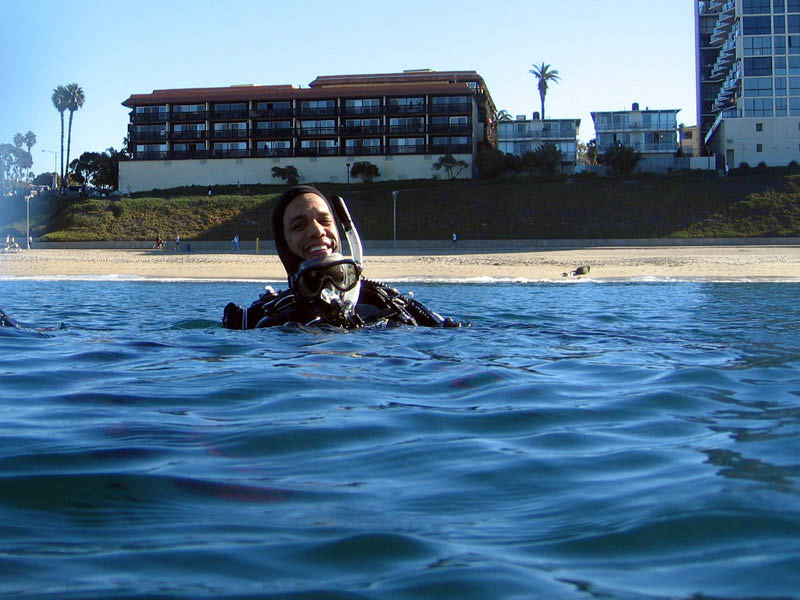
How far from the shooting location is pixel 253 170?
80.5m

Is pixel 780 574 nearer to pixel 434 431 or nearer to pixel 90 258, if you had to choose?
pixel 434 431

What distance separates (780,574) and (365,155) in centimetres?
7822

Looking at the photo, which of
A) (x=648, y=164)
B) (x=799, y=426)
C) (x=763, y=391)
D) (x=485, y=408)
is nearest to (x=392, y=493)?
(x=485, y=408)

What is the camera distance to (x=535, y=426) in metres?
4.31

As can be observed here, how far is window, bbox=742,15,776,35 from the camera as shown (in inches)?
3034

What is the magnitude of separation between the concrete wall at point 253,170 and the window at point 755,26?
27.6 meters

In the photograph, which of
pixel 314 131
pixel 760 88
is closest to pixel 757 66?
pixel 760 88

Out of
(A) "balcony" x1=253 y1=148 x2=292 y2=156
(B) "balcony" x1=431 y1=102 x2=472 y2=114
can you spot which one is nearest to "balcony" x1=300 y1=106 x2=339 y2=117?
(A) "balcony" x1=253 y1=148 x2=292 y2=156

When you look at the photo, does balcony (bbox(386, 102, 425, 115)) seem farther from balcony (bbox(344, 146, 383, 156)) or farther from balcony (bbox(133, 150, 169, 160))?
balcony (bbox(133, 150, 169, 160))

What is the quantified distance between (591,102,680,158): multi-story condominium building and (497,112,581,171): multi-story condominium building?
10.2 ft

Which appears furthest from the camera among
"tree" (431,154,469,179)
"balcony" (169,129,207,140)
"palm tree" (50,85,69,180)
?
"palm tree" (50,85,69,180)

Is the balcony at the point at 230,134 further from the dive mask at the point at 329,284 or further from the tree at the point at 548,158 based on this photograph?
the dive mask at the point at 329,284

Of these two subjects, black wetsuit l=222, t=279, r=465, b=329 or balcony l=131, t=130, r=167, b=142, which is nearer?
black wetsuit l=222, t=279, r=465, b=329

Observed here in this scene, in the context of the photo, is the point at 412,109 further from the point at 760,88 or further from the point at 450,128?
the point at 760,88
